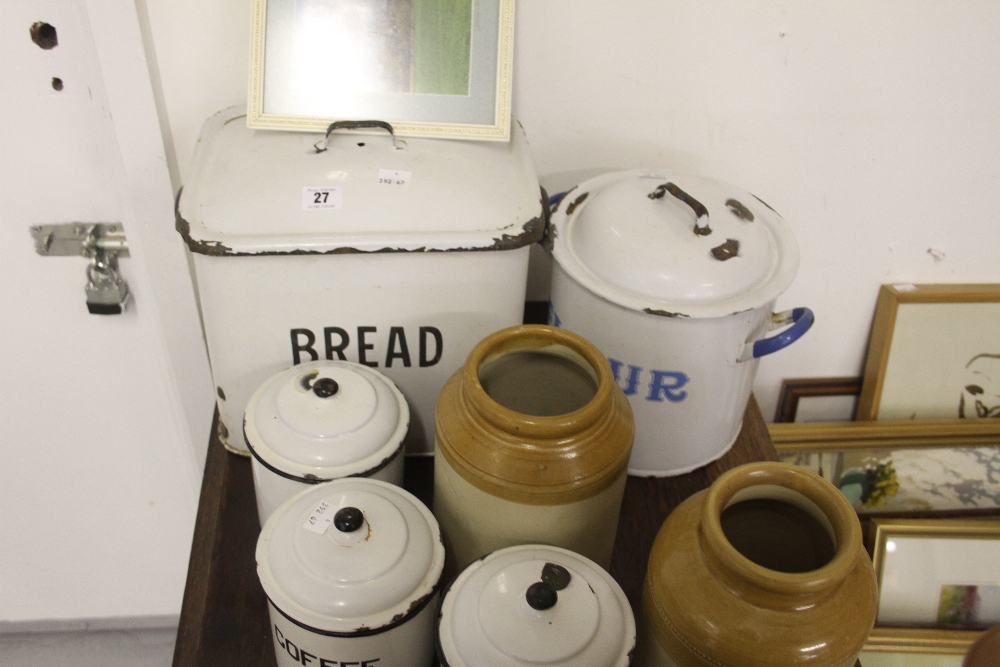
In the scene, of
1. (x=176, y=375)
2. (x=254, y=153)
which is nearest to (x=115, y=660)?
(x=176, y=375)

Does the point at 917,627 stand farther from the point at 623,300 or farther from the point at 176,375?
the point at 176,375

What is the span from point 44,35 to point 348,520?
2.54 feet

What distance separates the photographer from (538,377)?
786 mm

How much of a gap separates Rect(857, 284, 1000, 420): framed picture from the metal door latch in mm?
1246

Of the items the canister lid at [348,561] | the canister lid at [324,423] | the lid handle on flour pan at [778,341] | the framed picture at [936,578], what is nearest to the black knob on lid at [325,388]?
the canister lid at [324,423]

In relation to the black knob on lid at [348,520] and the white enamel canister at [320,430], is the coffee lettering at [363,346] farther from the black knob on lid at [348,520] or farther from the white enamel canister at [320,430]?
the black knob on lid at [348,520]

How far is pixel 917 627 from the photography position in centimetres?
131

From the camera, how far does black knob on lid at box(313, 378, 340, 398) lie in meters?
0.77

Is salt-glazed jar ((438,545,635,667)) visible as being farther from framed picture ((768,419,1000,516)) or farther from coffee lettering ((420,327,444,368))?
framed picture ((768,419,1000,516))

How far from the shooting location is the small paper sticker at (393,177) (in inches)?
33.0

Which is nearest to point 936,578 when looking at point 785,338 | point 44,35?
point 785,338

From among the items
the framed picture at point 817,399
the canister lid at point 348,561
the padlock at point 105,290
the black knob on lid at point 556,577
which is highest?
the black knob on lid at point 556,577

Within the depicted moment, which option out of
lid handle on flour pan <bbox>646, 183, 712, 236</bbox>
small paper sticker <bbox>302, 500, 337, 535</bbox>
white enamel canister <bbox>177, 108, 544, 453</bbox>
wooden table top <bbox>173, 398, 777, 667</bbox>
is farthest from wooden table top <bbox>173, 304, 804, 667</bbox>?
lid handle on flour pan <bbox>646, 183, 712, 236</bbox>

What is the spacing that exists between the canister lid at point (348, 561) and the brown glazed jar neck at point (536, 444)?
0.08 metres
